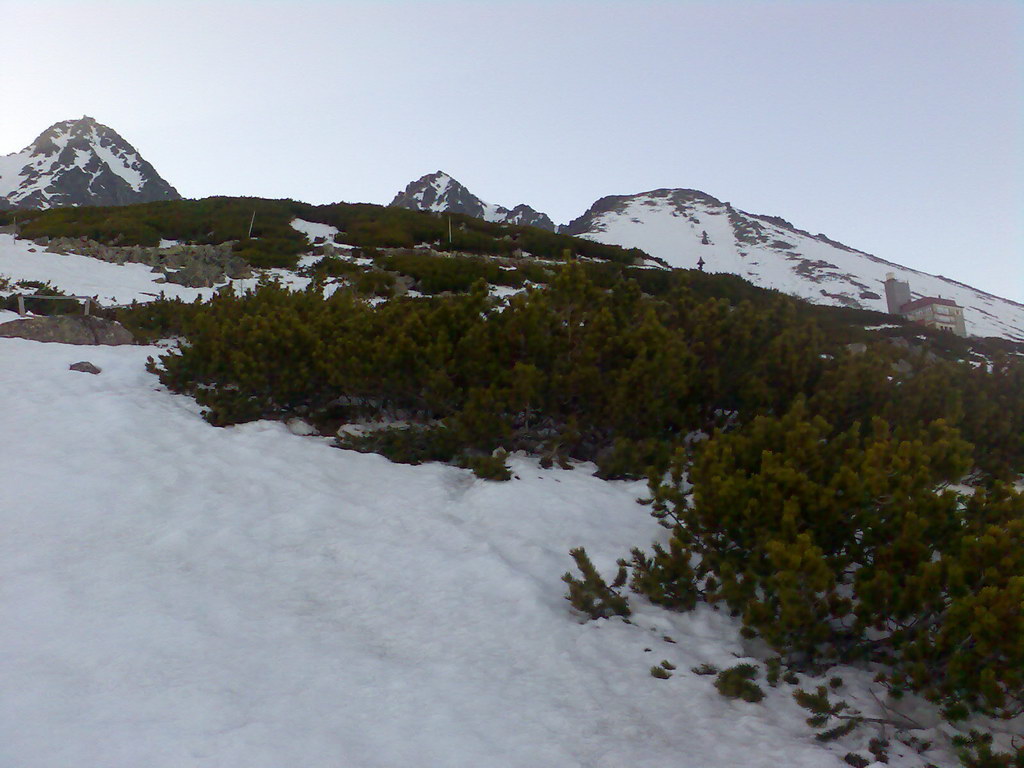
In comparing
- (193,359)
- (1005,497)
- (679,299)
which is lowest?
(193,359)

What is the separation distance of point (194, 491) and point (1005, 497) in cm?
529

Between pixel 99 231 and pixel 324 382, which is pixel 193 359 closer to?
pixel 324 382

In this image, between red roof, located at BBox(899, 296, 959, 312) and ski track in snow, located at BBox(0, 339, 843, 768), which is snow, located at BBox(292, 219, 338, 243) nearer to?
ski track in snow, located at BBox(0, 339, 843, 768)

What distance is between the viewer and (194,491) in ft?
15.5

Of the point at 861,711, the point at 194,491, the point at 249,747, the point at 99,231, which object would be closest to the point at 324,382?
the point at 194,491

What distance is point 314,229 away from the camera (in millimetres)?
22109

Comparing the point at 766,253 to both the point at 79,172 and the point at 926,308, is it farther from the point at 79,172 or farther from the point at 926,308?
the point at 79,172

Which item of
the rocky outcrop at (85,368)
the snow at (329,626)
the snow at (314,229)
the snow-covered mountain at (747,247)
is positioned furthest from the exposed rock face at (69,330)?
the snow-covered mountain at (747,247)

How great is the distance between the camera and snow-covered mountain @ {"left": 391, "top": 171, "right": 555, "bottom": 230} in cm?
9838

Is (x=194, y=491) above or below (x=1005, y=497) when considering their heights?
below

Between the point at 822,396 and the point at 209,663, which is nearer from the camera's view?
the point at 209,663

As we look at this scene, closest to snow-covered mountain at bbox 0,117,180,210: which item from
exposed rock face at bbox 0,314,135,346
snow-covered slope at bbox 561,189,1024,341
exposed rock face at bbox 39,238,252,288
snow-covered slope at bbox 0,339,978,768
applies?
snow-covered slope at bbox 561,189,1024,341

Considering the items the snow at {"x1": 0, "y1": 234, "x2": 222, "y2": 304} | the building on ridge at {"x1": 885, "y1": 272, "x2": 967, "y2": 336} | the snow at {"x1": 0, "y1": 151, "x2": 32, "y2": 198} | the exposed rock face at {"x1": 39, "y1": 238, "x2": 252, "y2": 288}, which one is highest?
the snow at {"x1": 0, "y1": 151, "x2": 32, "y2": 198}

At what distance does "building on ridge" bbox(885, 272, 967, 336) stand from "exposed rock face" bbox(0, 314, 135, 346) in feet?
137
